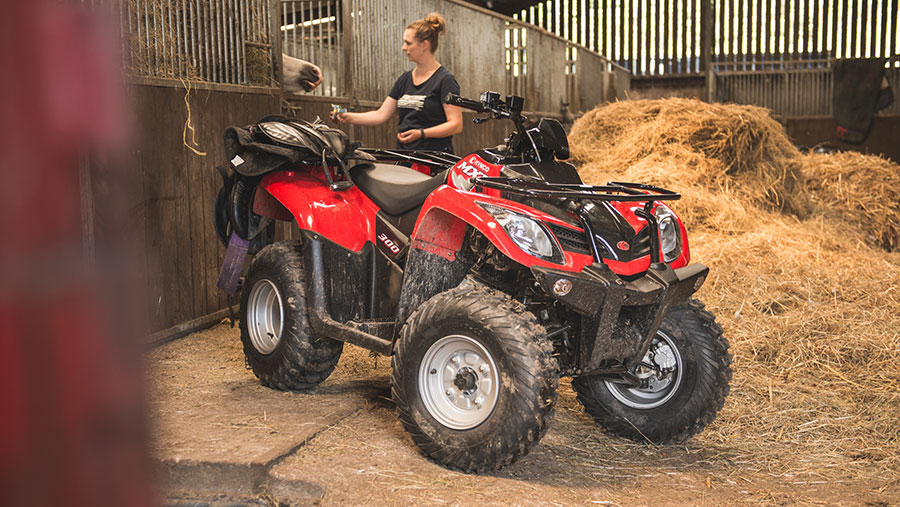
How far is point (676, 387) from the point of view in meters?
3.76

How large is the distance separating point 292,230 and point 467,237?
3864 millimetres

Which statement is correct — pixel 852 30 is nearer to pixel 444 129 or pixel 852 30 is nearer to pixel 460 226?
pixel 444 129

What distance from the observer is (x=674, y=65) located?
22078 mm

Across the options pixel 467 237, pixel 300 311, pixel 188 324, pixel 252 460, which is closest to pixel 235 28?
pixel 188 324

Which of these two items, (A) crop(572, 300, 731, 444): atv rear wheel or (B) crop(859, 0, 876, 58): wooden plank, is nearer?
(A) crop(572, 300, 731, 444): atv rear wheel

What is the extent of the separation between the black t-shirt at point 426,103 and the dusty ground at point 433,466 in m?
1.94

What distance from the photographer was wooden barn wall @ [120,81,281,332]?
5445 millimetres

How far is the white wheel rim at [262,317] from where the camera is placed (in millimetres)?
4574

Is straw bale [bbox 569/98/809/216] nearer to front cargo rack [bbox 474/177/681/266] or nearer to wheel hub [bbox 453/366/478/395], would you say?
front cargo rack [bbox 474/177/681/266]

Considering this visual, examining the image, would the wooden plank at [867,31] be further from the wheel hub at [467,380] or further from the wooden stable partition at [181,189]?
the wheel hub at [467,380]

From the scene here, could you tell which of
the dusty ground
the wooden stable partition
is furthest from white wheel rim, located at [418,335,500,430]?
the wooden stable partition

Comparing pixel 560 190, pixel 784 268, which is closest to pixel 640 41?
pixel 784 268

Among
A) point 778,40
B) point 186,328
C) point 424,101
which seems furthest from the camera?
point 778,40

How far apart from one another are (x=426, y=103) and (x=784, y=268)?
3.20m
